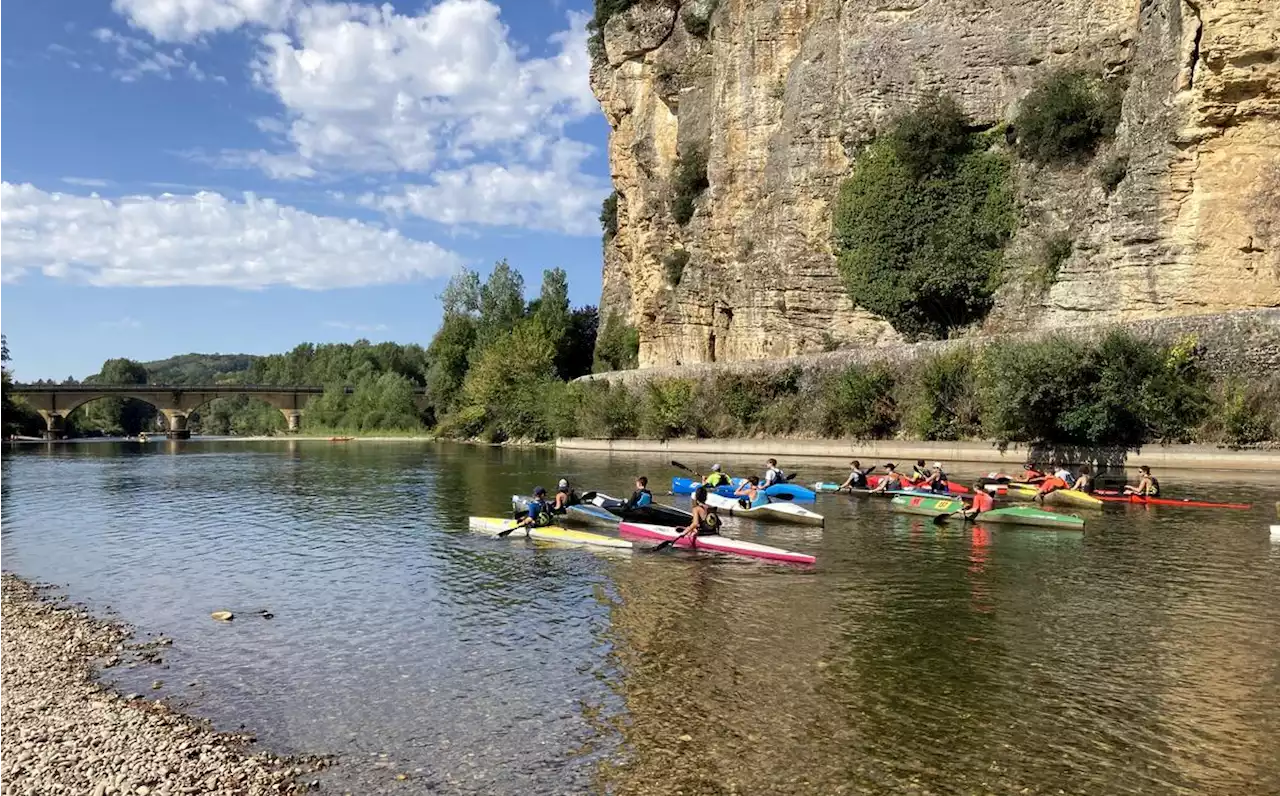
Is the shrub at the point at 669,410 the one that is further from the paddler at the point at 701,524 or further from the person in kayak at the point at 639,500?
the paddler at the point at 701,524

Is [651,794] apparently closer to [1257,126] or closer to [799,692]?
[799,692]

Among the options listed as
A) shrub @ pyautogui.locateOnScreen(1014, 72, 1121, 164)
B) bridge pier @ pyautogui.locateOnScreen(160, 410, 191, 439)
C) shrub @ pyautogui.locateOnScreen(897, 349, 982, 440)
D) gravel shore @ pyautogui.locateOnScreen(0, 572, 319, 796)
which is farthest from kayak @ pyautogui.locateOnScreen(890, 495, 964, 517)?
bridge pier @ pyautogui.locateOnScreen(160, 410, 191, 439)

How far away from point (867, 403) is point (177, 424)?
97247mm

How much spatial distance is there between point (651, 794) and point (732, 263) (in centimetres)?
4773

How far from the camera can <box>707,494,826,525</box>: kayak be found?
21.5m

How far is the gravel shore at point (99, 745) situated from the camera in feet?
24.5

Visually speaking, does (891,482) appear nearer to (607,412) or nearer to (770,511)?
(770,511)

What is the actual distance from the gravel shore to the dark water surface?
51 centimetres

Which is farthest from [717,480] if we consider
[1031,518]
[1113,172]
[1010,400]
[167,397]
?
[167,397]

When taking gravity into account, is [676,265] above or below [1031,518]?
above

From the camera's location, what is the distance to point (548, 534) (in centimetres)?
1973

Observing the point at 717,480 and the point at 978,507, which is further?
the point at 717,480

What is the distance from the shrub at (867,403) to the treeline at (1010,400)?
0.04 meters

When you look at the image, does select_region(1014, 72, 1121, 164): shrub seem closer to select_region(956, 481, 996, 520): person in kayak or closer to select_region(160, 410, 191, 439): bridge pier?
select_region(956, 481, 996, 520): person in kayak
